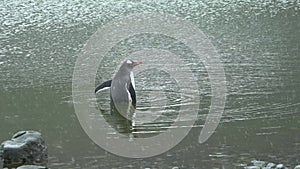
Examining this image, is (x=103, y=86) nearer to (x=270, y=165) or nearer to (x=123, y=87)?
(x=123, y=87)

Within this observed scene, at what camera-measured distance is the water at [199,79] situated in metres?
10.6

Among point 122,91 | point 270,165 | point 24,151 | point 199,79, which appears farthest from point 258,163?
point 199,79

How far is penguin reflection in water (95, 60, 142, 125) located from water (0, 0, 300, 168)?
1.31 feet

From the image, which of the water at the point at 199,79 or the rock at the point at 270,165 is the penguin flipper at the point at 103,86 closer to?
the water at the point at 199,79

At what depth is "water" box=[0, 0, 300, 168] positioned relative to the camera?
416 inches

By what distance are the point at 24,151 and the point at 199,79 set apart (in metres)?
6.33

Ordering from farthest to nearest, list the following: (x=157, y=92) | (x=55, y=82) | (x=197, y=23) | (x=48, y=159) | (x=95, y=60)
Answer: (x=197, y=23) → (x=95, y=60) → (x=55, y=82) → (x=157, y=92) → (x=48, y=159)

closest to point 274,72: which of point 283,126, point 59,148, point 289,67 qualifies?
point 289,67

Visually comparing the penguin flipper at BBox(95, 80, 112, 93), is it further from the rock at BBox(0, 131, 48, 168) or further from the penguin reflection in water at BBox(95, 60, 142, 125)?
the rock at BBox(0, 131, 48, 168)

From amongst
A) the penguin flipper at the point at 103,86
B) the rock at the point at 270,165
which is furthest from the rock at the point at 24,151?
the penguin flipper at the point at 103,86

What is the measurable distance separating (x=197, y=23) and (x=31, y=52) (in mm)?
7146

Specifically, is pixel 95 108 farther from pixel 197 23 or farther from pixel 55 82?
pixel 197 23

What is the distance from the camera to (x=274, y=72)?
15953mm

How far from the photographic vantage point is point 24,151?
33.1ft
